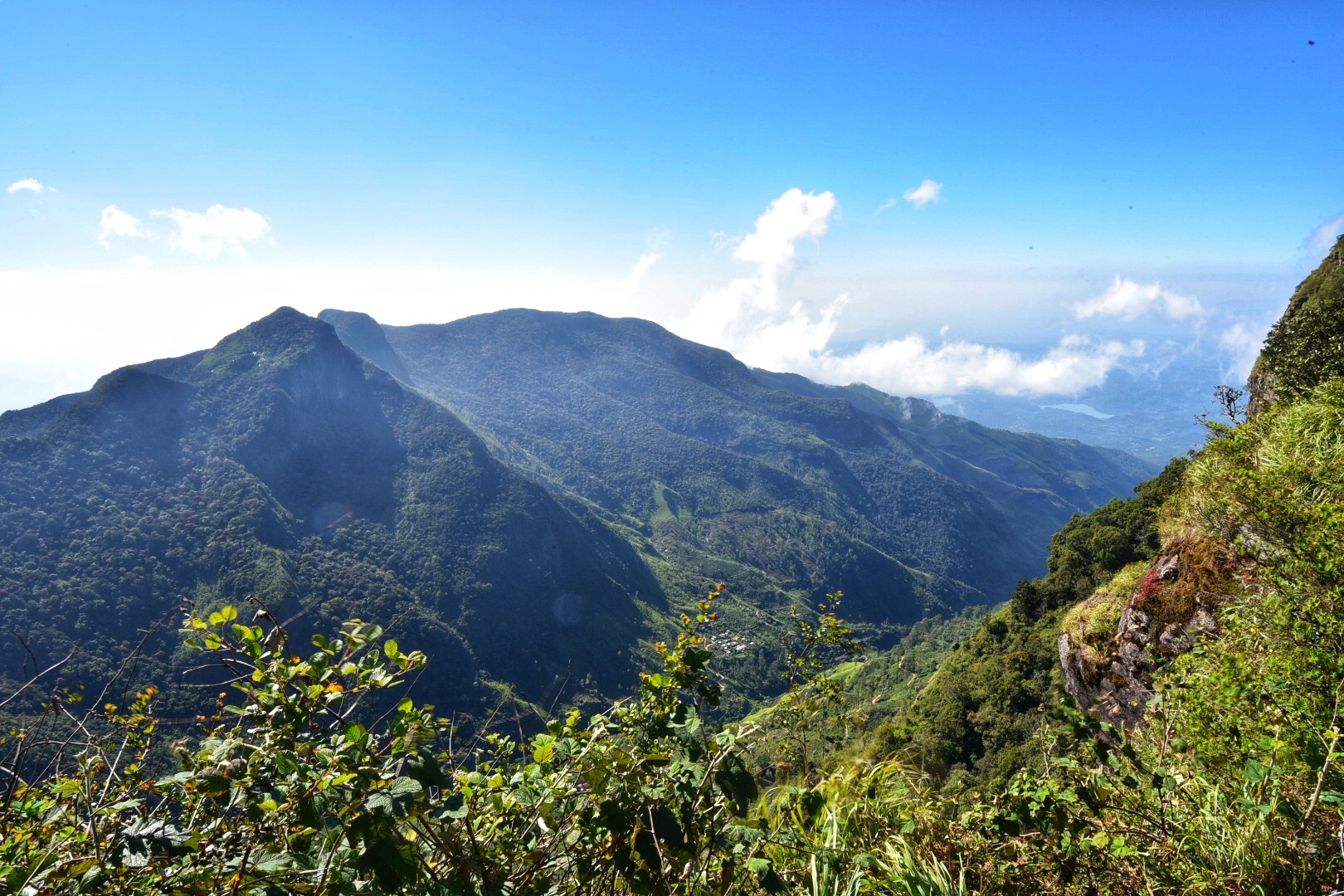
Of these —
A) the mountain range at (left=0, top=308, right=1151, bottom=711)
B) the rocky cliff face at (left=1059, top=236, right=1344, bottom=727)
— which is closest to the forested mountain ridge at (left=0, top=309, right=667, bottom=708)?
the mountain range at (left=0, top=308, right=1151, bottom=711)

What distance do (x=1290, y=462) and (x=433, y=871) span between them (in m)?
9.48

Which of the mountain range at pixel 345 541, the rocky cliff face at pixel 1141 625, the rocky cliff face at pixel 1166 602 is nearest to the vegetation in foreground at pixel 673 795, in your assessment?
the rocky cliff face at pixel 1166 602

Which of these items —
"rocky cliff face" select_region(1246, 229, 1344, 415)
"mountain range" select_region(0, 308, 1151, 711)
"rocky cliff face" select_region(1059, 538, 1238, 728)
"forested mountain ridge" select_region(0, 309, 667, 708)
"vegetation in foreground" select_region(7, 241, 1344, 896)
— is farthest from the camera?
"mountain range" select_region(0, 308, 1151, 711)

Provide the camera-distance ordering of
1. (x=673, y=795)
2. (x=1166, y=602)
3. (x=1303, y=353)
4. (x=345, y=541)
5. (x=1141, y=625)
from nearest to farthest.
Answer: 1. (x=673, y=795)
2. (x=1166, y=602)
3. (x=1141, y=625)
4. (x=1303, y=353)
5. (x=345, y=541)

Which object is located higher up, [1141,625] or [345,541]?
[1141,625]

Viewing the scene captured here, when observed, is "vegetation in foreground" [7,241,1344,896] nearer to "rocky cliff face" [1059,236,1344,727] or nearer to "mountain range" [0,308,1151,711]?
"rocky cliff face" [1059,236,1344,727]

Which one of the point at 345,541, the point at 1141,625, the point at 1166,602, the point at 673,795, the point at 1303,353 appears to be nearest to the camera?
the point at 673,795

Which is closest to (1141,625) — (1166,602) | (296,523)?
(1166,602)

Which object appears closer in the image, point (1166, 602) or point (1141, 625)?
point (1166, 602)

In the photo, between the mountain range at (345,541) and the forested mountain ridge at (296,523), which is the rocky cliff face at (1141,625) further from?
the mountain range at (345,541)

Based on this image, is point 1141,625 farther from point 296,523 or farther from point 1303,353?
point 296,523

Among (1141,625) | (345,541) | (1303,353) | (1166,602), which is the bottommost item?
(345,541)

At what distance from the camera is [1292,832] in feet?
9.62

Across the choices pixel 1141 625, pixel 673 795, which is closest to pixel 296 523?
pixel 1141 625
